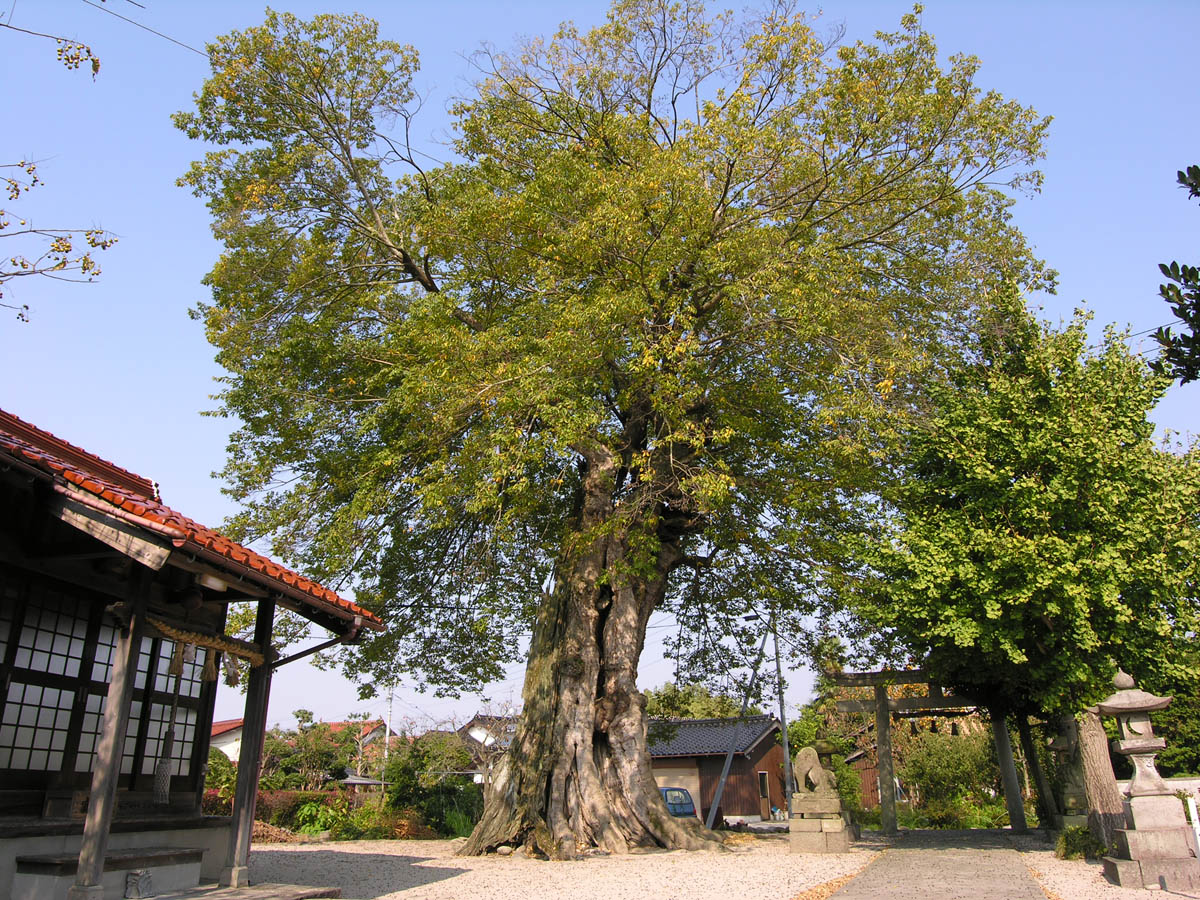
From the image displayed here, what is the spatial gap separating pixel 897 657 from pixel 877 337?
6.46m

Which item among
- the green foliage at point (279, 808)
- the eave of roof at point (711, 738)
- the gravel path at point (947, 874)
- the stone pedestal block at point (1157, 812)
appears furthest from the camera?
the eave of roof at point (711, 738)

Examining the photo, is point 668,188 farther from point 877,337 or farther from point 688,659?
point 688,659

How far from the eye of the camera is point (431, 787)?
67.5 feet

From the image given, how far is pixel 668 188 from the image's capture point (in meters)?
11.5

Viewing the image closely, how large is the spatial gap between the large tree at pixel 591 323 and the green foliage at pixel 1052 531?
3.61 feet

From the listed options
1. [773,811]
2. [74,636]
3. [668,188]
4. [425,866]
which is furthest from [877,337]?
[773,811]

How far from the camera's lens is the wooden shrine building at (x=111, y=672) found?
20.4ft

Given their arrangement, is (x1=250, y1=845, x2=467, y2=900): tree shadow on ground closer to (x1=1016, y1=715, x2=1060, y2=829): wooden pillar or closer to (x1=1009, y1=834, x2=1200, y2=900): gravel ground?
(x1=1009, y1=834, x2=1200, y2=900): gravel ground

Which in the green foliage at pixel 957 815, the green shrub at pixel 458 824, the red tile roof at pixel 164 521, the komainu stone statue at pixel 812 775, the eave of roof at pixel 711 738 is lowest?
the green foliage at pixel 957 815

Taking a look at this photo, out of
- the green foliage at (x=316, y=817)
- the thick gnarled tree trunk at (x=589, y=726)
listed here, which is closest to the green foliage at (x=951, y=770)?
the thick gnarled tree trunk at (x=589, y=726)

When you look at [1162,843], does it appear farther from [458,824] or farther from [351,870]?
[458,824]

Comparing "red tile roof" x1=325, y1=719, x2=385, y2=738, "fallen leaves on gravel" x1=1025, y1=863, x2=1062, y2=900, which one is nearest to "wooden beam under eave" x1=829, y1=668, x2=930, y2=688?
"fallen leaves on gravel" x1=1025, y1=863, x2=1062, y2=900

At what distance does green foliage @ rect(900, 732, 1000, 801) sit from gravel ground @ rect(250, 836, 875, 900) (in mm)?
14466

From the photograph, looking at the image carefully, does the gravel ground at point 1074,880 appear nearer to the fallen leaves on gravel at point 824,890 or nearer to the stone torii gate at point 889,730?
the fallen leaves on gravel at point 824,890
